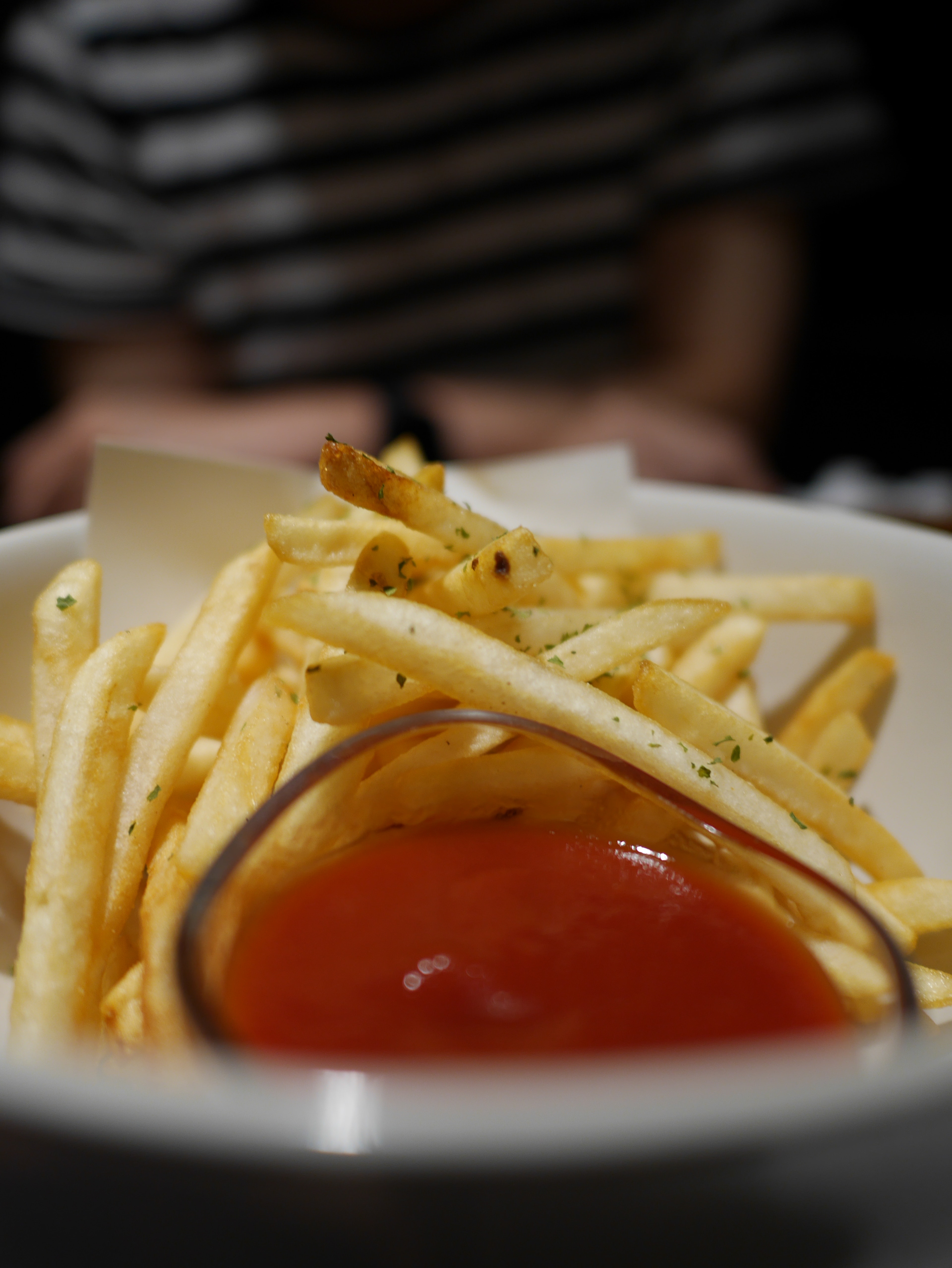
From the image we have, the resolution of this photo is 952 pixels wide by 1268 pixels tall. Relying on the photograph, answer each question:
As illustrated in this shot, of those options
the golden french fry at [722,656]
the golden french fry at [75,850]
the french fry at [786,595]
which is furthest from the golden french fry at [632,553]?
the golden french fry at [75,850]

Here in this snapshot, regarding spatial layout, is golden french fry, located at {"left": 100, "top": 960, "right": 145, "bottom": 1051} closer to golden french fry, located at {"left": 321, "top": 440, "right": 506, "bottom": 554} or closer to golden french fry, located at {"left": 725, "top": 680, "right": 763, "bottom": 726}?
golden french fry, located at {"left": 321, "top": 440, "right": 506, "bottom": 554}

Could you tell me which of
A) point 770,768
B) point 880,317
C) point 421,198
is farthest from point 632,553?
point 880,317

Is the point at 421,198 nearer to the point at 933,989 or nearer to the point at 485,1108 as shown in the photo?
the point at 933,989

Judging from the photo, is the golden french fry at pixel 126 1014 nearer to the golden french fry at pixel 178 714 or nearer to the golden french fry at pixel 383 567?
the golden french fry at pixel 178 714

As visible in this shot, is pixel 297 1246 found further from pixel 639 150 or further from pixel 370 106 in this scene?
pixel 639 150

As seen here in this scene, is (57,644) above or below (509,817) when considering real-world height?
above
